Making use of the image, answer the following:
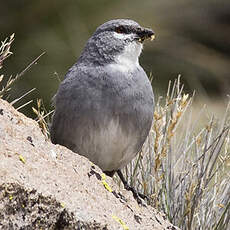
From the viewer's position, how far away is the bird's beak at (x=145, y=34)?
4348 mm

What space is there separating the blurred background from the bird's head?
234 centimetres

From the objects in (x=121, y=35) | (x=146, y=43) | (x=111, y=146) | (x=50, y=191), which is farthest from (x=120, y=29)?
(x=146, y=43)

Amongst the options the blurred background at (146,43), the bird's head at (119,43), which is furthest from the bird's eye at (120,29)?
the blurred background at (146,43)

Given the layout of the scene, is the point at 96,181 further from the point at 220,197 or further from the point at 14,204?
the point at 220,197

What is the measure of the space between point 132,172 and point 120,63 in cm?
71

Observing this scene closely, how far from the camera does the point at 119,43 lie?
4.40 meters

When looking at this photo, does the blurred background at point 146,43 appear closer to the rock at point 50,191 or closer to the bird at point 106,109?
the bird at point 106,109

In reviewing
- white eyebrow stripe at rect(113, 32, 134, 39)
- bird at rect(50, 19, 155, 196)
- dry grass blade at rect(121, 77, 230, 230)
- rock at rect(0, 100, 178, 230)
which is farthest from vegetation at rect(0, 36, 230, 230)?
white eyebrow stripe at rect(113, 32, 134, 39)

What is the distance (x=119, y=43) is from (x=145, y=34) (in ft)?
0.59

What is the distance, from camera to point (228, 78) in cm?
981

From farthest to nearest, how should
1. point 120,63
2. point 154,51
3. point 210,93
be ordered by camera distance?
point 210,93 → point 154,51 → point 120,63

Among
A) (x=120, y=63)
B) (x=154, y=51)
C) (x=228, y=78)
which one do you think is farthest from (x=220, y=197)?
(x=228, y=78)

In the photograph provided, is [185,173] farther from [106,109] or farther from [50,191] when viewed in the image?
[50,191]

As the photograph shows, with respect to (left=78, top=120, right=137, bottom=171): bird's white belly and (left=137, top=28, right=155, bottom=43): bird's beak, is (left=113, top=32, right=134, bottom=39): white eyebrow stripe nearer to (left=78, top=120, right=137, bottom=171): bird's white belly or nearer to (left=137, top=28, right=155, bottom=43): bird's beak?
(left=137, top=28, right=155, bottom=43): bird's beak
